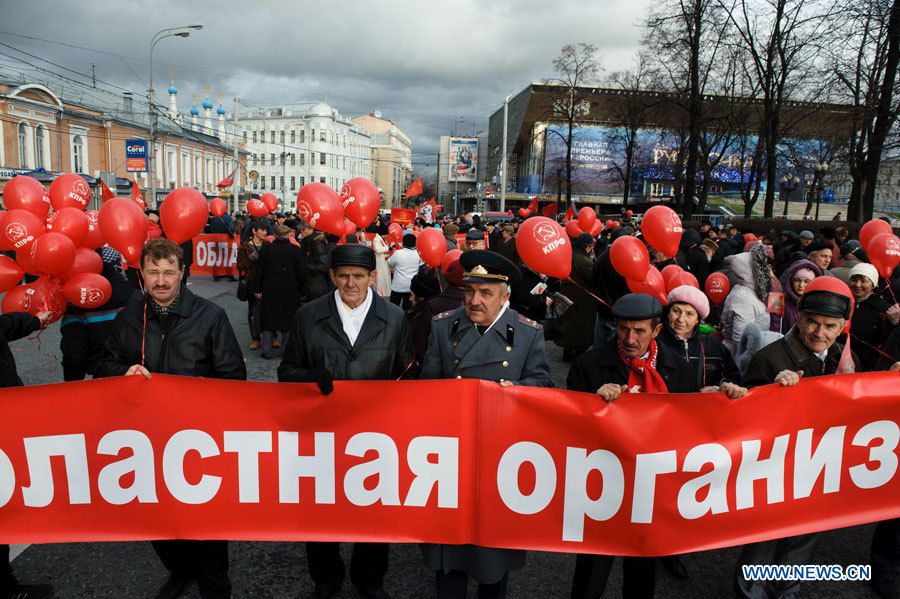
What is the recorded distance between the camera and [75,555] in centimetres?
359

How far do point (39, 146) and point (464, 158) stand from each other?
218 feet

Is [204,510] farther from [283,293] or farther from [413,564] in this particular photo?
[283,293]

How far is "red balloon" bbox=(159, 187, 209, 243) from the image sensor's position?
183 inches

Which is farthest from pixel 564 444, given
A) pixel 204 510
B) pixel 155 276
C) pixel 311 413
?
pixel 155 276

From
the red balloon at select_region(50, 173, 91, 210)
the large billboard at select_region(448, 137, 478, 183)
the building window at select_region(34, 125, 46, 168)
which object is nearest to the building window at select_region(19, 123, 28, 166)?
the building window at select_region(34, 125, 46, 168)

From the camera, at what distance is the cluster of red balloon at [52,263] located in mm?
4203

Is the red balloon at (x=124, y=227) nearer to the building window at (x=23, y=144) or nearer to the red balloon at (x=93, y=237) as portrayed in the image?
the red balloon at (x=93, y=237)

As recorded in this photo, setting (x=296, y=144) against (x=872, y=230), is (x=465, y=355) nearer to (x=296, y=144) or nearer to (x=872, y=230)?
(x=872, y=230)

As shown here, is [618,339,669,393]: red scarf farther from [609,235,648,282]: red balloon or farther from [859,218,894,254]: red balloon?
[859,218,894,254]: red balloon

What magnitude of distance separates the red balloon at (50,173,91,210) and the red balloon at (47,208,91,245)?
2.59ft

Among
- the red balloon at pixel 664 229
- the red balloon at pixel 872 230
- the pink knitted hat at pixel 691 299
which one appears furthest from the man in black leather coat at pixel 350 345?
the red balloon at pixel 872 230

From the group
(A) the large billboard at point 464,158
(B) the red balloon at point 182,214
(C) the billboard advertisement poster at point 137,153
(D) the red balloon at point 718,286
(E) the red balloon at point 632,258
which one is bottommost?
(D) the red balloon at point 718,286

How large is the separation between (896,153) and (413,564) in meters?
23.7

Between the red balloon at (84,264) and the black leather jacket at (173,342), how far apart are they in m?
1.72
